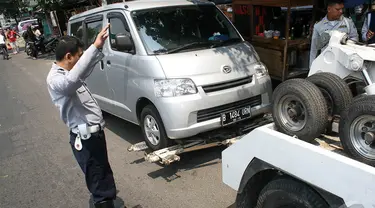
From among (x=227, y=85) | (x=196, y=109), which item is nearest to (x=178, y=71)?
(x=196, y=109)

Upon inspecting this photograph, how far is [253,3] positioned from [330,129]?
16.1ft

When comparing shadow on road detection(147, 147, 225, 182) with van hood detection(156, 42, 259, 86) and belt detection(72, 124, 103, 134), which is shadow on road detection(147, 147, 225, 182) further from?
belt detection(72, 124, 103, 134)

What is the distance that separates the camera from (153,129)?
426 cm

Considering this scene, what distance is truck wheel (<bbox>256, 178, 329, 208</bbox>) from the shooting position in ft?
6.25

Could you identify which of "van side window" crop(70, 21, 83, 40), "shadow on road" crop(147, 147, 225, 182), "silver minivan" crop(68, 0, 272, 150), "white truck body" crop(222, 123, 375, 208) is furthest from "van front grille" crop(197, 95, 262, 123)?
"van side window" crop(70, 21, 83, 40)

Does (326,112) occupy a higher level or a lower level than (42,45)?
higher

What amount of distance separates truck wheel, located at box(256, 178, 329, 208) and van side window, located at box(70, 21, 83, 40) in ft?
15.2

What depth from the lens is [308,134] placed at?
2.25 m

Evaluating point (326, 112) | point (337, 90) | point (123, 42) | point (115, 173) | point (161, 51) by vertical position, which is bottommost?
point (115, 173)

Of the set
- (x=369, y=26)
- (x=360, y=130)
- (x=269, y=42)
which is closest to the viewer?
(x=360, y=130)

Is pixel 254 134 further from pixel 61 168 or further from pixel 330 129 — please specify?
pixel 61 168

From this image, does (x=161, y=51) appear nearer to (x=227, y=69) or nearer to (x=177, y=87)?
(x=177, y=87)

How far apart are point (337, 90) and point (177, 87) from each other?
1.90 metres

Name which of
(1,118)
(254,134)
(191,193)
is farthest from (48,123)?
(254,134)
